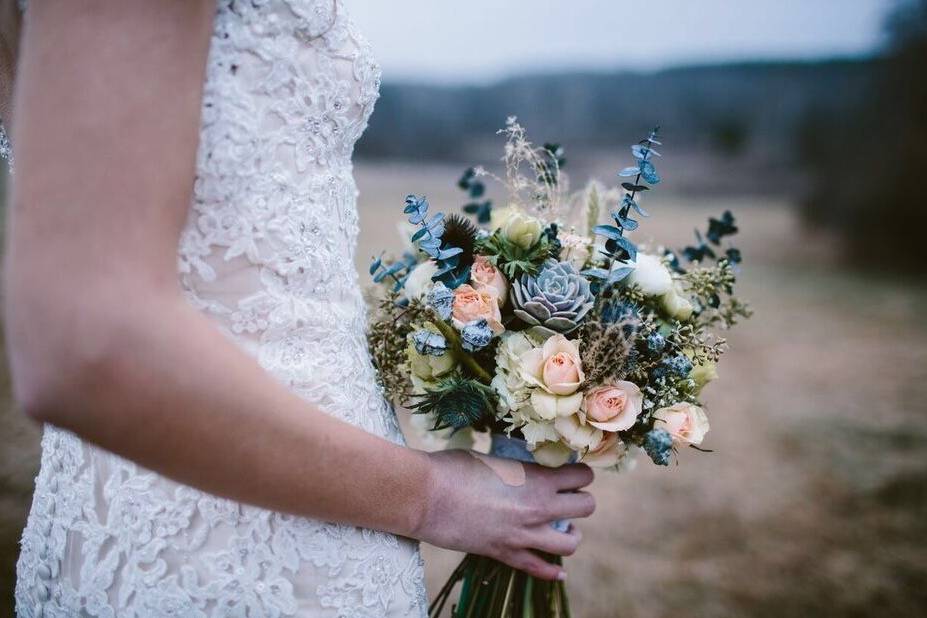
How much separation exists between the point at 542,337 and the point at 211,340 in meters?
0.67

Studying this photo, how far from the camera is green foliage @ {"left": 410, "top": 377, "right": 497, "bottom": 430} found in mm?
1220

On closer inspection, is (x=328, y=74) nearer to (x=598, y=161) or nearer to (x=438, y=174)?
(x=598, y=161)

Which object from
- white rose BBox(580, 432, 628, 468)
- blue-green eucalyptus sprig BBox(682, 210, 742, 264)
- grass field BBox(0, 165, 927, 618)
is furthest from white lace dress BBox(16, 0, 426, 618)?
grass field BBox(0, 165, 927, 618)

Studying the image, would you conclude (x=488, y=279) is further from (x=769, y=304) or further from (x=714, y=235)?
(x=769, y=304)

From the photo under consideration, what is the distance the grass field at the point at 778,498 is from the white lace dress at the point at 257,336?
316cm

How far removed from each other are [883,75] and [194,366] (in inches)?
526

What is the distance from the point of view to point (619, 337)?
117cm

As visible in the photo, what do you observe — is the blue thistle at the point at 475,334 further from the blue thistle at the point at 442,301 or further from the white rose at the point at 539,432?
the white rose at the point at 539,432

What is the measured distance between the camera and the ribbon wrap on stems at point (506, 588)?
1380 millimetres

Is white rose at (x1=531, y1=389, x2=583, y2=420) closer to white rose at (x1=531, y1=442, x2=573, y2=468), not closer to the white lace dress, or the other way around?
white rose at (x1=531, y1=442, x2=573, y2=468)

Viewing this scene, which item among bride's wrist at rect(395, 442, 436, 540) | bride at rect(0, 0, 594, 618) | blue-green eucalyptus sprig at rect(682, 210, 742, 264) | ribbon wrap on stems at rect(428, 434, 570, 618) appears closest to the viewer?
bride at rect(0, 0, 594, 618)

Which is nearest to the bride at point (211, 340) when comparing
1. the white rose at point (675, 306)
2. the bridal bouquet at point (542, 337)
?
the bridal bouquet at point (542, 337)

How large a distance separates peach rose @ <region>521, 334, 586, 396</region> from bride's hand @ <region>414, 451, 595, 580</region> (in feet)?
0.57

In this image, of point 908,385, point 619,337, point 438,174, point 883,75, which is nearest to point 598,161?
point 438,174
